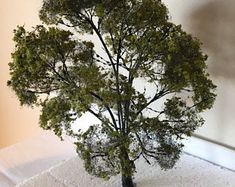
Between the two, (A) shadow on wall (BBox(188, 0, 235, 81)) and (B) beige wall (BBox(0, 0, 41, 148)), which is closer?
(A) shadow on wall (BBox(188, 0, 235, 81))

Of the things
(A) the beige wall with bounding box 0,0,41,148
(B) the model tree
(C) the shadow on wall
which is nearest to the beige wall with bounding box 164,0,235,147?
(C) the shadow on wall

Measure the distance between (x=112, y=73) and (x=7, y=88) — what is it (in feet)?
3.99

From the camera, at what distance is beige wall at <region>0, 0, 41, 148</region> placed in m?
1.45

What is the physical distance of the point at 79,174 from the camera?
0.93 metres

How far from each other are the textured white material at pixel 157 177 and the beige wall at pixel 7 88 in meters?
0.51

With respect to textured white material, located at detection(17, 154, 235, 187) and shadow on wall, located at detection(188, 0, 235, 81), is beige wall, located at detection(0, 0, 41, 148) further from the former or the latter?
shadow on wall, located at detection(188, 0, 235, 81)

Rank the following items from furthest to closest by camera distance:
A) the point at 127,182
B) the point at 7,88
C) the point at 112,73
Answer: the point at 7,88, the point at 127,182, the point at 112,73

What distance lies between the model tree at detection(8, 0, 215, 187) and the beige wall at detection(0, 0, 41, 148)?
0.71m

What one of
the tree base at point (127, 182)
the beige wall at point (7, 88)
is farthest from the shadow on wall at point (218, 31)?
the beige wall at point (7, 88)

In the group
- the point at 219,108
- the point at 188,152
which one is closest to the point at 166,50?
the point at 219,108

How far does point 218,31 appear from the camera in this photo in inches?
33.1

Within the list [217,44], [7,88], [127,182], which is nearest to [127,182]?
[127,182]

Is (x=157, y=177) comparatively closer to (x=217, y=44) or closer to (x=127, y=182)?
(x=127, y=182)

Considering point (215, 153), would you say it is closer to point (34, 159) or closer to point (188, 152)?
point (188, 152)
